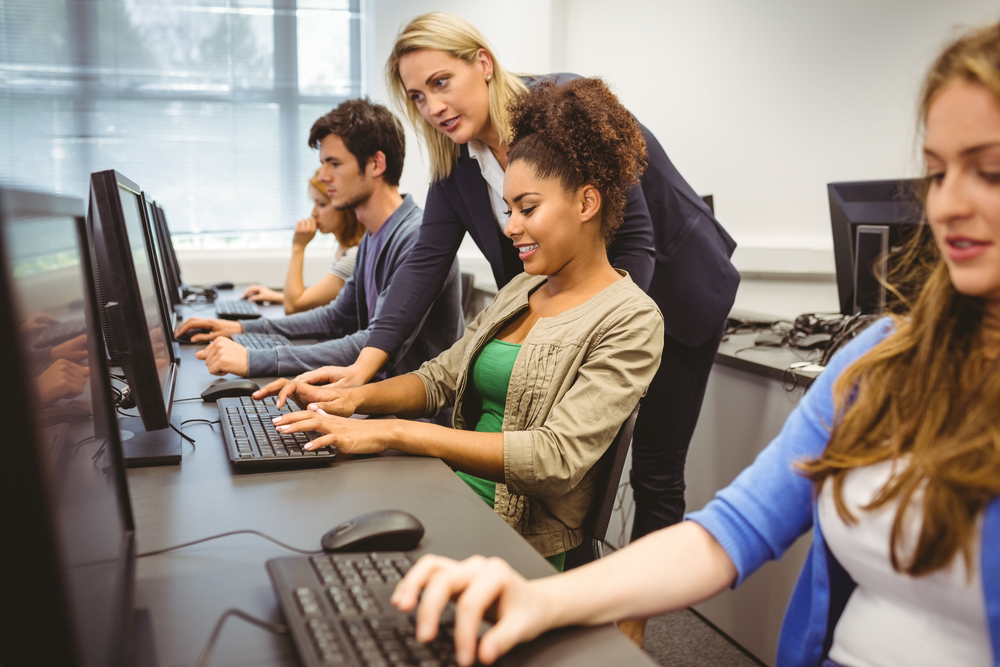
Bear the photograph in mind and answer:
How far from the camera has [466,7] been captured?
13.9 feet

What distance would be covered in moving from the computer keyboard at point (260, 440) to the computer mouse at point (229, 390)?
8 cm

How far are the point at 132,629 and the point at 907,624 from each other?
2.20 ft

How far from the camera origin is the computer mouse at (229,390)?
1496mm

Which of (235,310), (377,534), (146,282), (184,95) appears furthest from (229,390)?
(184,95)

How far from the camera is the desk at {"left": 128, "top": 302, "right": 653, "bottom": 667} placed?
0.64 metres

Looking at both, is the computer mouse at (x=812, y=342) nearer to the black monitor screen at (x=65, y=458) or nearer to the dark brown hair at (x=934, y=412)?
the dark brown hair at (x=934, y=412)

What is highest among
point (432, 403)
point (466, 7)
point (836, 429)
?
point (466, 7)

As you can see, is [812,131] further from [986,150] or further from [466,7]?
[986,150]

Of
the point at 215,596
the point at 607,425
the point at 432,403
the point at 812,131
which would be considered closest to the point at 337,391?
the point at 432,403

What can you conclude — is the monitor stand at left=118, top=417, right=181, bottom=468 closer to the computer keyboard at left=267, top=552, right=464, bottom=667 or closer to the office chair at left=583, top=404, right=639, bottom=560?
Answer: the computer keyboard at left=267, top=552, right=464, bottom=667

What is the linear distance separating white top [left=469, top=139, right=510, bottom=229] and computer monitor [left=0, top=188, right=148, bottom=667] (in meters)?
1.14

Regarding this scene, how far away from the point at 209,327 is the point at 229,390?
84 centimetres

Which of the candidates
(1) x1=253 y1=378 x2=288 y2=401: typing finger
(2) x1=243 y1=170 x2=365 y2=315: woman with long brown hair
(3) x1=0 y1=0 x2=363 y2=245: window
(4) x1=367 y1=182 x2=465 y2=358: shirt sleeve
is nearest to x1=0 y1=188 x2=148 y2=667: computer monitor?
(1) x1=253 y1=378 x2=288 y2=401: typing finger

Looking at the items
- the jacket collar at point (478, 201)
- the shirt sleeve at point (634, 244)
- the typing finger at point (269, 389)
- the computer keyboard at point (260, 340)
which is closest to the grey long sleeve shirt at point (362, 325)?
the computer keyboard at point (260, 340)
